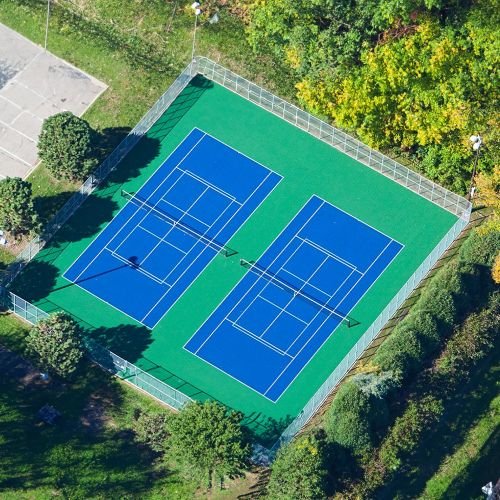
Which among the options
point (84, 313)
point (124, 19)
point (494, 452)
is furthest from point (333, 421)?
point (124, 19)

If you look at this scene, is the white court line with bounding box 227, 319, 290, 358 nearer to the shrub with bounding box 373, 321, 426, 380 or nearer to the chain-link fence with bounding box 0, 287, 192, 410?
the chain-link fence with bounding box 0, 287, 192, 410

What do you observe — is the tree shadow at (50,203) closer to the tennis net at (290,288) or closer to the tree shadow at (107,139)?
the tree shadow at (107,139)

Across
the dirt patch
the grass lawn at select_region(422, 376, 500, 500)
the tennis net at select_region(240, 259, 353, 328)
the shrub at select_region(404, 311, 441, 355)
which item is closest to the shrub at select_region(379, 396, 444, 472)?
the grass lawn at select_region(422, 376, 500, 500)

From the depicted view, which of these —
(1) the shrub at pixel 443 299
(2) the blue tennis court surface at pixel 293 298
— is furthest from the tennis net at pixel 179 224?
(1) the shrub at pixel 443 299

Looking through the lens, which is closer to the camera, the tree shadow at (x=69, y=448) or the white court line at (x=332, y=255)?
the tree shadow at (x=69, y=448)

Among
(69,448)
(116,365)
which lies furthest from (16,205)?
(69,448)

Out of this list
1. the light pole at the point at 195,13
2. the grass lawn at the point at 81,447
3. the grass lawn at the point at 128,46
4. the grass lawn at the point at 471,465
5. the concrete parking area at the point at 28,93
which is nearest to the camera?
the grass lawn at the point at 81,447
